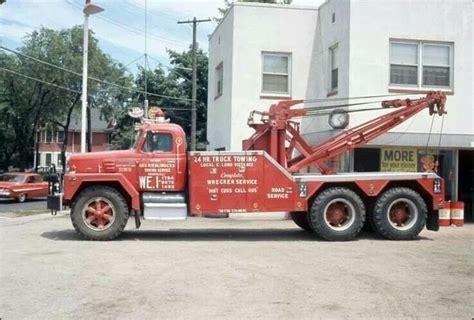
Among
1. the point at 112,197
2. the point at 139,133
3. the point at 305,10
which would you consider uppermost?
the point at 305,10

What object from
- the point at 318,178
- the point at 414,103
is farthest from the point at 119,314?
the point at 414,103

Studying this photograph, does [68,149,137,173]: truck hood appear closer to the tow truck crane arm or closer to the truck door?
the truck door

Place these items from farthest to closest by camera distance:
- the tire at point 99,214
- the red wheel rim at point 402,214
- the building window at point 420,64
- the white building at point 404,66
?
1. the building window at point 420,64
2. the white building at point 404,66
3. the red wheel rim at point 402,214
4. the tire at point 99,214

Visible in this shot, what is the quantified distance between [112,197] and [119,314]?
6.72m

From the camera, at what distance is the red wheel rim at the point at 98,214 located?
13274 mm

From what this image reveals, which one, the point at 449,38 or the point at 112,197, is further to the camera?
the point at 449,38

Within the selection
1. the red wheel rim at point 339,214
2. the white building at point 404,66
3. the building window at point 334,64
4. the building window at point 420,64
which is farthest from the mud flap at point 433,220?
the building window at point 334,64

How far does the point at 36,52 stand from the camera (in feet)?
146

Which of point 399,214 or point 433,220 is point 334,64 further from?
point 433,220

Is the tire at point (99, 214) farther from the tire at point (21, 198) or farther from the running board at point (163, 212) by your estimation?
the tire at point (21, 198)

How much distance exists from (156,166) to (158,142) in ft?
1.87

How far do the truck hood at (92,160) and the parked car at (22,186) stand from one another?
58.8 ft

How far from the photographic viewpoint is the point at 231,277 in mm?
9000

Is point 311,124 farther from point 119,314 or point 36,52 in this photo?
point 36,52
